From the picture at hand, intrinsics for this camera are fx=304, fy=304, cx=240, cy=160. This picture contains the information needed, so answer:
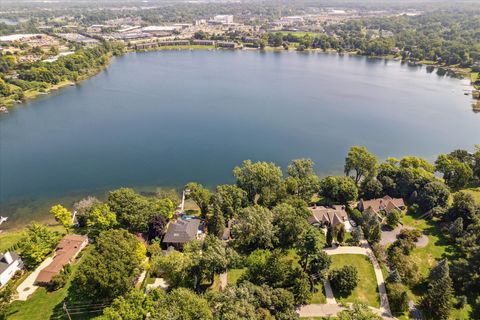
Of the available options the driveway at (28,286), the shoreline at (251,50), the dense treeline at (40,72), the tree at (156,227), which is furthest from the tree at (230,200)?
the dense treeline at (40,72)

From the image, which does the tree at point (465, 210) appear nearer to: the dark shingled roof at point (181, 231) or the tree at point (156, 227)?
the dark shingled roof at point (181, 231)

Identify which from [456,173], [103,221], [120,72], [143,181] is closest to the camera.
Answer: [103,221]

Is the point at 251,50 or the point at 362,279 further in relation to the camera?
the point at 251,50

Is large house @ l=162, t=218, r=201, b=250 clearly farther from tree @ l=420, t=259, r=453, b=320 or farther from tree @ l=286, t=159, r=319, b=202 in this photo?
tree @ l=420, t=259, r=453, b=320

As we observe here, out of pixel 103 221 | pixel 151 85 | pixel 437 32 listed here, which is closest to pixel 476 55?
pixel 437 32

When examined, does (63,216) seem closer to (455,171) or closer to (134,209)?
(134,209)

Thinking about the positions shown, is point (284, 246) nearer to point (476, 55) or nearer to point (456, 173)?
point (456, 173)

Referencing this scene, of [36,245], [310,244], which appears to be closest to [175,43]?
[36,245]
